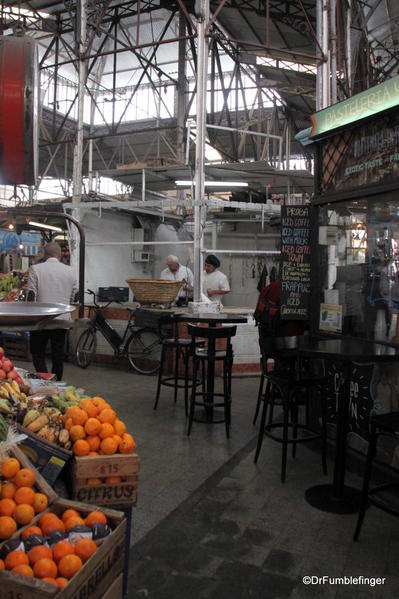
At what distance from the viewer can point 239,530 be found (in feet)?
11.1

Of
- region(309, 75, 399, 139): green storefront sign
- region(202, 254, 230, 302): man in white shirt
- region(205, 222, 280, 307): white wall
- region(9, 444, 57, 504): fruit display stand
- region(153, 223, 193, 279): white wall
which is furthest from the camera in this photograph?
region(153, 223, 193, 279): white wall

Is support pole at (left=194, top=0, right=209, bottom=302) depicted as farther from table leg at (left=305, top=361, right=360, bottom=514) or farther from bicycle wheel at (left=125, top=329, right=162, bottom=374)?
table leg at (left=305, top=361, right=360, bottom=514)

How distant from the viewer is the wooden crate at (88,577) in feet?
5.69

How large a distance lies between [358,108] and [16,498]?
3974 millimetres

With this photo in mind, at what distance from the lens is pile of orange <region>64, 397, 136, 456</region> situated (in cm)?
275

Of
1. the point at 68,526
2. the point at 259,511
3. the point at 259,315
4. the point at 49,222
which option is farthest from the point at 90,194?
the point at 68,526

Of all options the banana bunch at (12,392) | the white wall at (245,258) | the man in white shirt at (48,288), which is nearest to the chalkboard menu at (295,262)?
the man in white shirt at (48,288)

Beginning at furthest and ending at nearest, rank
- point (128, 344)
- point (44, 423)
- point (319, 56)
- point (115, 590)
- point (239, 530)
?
1. point (128, 344)
2. point (319, 56)
3. point (239, 530)
4. point (44, 423)
5. point (115, 590)

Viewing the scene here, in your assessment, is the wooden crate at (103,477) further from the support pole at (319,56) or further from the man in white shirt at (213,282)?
the support pole at (319,56)

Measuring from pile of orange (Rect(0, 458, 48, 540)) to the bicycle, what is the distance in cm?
567

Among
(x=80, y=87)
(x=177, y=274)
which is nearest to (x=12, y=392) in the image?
(x=177, y=274)

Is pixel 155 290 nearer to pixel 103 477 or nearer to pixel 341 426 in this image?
pixel 341 426

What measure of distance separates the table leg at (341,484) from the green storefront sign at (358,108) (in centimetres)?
214

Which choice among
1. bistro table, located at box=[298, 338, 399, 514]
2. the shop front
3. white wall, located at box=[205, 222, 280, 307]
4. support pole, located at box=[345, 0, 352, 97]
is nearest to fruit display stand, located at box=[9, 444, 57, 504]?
bistro table, located at box=[298, 338, 399, 514]
